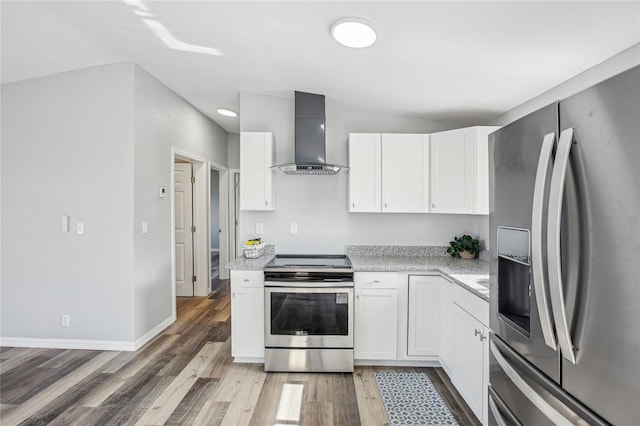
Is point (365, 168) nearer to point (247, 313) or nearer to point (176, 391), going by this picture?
point (247, 313)

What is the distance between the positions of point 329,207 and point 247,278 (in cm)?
116

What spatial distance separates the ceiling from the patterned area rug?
93.8 inches

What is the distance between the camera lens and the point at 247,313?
2.75m

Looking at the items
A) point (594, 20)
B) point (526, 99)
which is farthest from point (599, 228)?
point (526, 99)

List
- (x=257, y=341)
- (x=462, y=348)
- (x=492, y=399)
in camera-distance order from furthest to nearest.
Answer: (x=257, y=341) → (x=462, y=348) → (x=492, y=399)

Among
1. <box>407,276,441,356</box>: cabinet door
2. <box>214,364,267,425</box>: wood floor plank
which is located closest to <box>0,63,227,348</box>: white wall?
<box>214,364,267,425</box>: wood floor plank

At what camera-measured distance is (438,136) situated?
2.98m

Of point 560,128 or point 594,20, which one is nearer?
point 560,128

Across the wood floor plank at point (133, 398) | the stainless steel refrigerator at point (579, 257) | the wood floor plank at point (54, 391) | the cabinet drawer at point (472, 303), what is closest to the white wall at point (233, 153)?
the wood floor plank at point (54, 391)

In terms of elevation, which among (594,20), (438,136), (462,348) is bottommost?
(462,348)

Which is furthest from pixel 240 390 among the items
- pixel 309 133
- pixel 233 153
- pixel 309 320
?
pixel 233 153

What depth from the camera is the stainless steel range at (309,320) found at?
2625mm

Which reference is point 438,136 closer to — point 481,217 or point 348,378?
point 481,217

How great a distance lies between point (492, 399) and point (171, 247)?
3.53 meters
